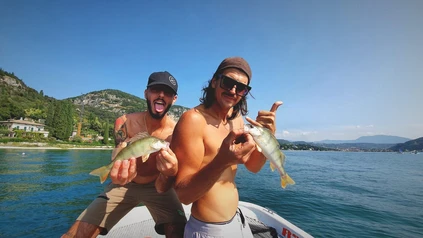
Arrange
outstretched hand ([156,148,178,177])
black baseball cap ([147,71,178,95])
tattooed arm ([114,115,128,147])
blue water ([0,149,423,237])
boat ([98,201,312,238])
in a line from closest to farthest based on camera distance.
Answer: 1. outstretched hand ([156,148,178,177])
2. black baseball cap ([147,71,178,95])
3. tattooed arm ([114,115,128,147])
4. boat ([98,201,312,238])
5. blue water ([0,149,423,237])

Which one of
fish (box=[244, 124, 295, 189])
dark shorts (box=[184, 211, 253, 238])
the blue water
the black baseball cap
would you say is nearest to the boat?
dark shorts (box=[184, 211, 253, 238])

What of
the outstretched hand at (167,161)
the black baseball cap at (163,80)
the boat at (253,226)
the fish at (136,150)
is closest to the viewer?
the outstretched hand at (167,161)

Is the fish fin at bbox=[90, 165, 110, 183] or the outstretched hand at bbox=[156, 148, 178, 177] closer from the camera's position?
the outstretched hand at bbox=[156, 148, 178, 177]

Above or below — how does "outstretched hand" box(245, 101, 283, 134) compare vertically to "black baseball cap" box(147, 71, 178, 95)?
below

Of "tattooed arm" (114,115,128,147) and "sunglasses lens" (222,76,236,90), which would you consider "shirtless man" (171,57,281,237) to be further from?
"tattooed arm" (114,115,128,147)

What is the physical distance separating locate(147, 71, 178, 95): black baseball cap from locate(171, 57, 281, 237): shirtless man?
1.17m

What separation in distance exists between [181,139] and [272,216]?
567cm

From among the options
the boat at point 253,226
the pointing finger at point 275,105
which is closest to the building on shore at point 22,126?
the boat at point 253,226

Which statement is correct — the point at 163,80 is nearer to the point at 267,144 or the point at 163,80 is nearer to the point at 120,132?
the point at 120,132

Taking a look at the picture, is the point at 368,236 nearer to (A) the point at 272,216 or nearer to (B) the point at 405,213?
(B) the point at 405,213

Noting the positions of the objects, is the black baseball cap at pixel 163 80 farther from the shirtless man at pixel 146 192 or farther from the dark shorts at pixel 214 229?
the dark shorts at pixel 214 229

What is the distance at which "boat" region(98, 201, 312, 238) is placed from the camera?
5504mm

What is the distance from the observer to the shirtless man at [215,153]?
204cm

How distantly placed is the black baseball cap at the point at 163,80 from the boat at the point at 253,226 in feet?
13.0
